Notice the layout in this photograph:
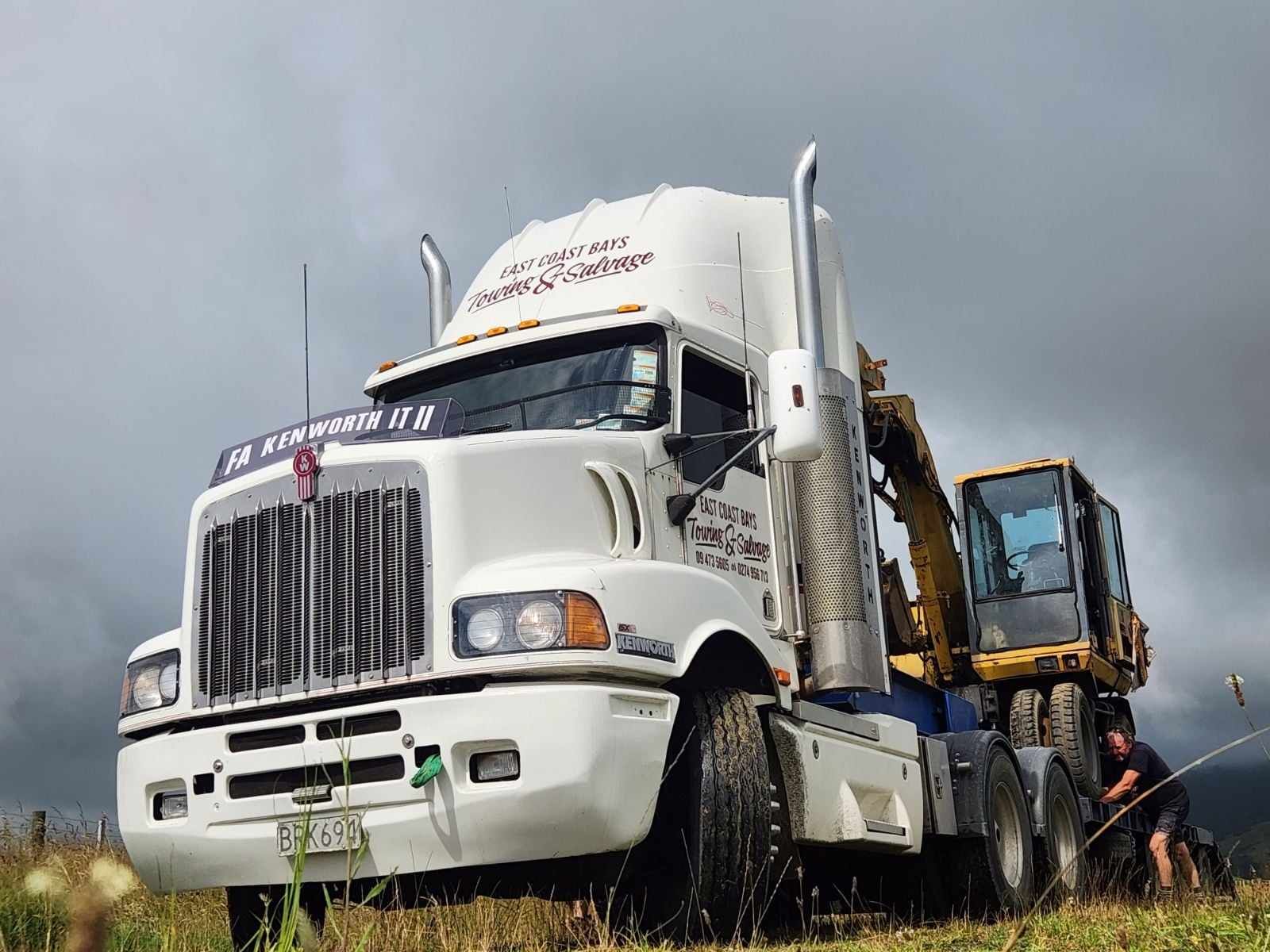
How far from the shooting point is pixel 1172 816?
12.1 meters

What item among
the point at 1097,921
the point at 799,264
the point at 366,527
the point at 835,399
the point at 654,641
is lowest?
the point at 1097,921

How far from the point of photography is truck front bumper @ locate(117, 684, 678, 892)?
5.43 meters

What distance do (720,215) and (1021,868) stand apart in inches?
186

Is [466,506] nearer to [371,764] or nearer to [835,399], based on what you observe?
[371,764]

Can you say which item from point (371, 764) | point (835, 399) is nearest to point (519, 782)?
point (371, 764)

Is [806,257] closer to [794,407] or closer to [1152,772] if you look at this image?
[794,407]

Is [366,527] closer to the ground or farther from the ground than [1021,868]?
farther from the ground

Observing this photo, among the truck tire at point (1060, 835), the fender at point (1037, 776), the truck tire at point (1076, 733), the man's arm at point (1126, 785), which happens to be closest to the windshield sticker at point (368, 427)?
the fender at point (1037, 776)

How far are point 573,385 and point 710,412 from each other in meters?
0.75

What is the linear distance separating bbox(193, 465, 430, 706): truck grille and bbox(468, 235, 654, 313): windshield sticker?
2.57m

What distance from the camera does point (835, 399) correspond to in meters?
7.98

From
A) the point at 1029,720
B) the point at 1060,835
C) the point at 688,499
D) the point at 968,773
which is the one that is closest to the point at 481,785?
the point at 688,499

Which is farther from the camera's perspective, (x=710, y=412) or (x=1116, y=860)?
(x=1116, y=860)

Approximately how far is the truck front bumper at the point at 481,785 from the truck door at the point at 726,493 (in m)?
1.19
